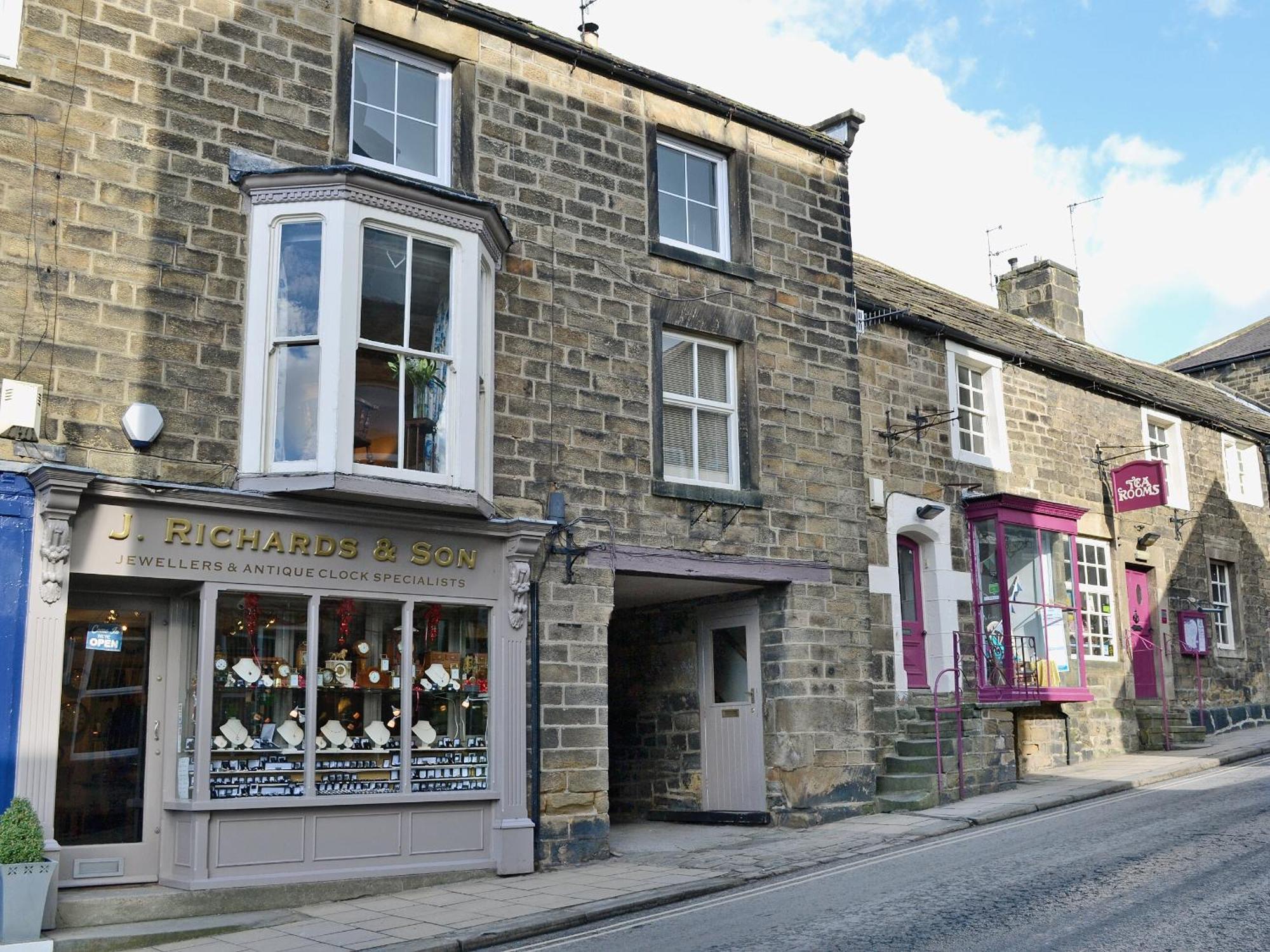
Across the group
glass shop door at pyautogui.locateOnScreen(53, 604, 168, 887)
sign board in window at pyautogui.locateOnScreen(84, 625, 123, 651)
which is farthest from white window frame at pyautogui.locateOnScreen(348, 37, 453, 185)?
sign board in window at pyautogui.locateOnScreen(84, 625, 123, 651)

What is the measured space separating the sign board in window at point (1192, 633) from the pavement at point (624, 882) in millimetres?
5212

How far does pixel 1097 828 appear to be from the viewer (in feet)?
36.9

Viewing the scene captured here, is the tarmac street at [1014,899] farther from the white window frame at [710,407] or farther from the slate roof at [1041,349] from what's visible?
the slate roof at [1041,349]

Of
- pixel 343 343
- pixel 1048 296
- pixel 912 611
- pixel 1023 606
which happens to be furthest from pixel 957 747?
pixel 1048 296

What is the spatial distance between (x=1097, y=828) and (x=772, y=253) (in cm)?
692

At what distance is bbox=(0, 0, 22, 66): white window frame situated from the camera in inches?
364

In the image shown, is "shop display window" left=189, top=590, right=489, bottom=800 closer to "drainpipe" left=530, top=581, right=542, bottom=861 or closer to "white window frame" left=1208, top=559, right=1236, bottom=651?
"drainpipe" left=530, top=581, right=542, bottom=861

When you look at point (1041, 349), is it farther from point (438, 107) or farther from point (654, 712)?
point (438, 107)

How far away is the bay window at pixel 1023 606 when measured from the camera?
16.2 metres

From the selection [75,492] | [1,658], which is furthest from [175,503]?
[1,658]

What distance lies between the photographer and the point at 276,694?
32.3 feet

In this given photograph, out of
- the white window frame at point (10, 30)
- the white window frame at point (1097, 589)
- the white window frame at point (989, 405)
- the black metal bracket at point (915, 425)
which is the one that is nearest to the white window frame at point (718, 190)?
the black metal bracket at point (915, 425)

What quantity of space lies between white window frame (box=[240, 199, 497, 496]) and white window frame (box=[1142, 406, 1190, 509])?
14.2 meters

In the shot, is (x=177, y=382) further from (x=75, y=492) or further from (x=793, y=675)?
(x=793, y=675)
